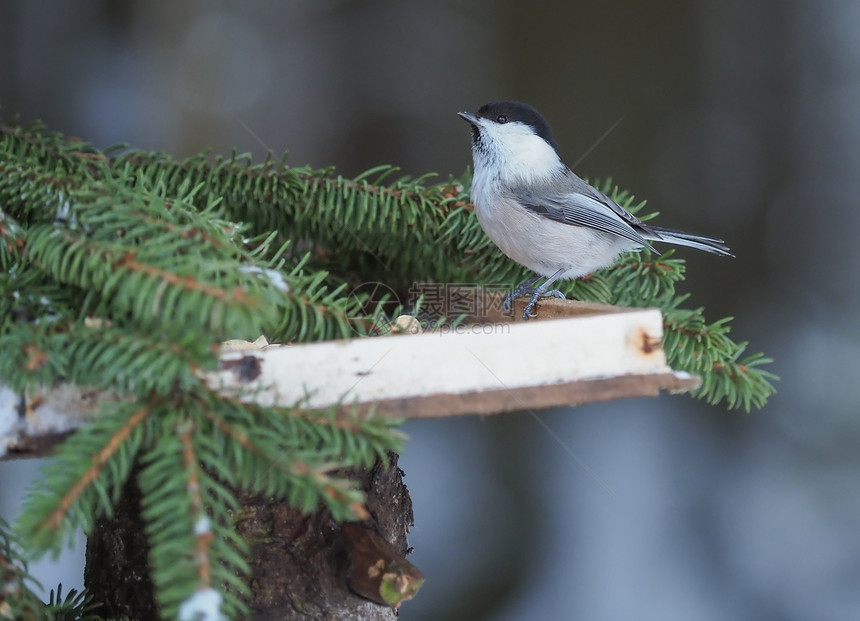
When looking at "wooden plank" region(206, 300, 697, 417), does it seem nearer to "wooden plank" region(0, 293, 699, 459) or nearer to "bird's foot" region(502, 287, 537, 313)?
"wooden plank" region(0, 293, 699, 459)

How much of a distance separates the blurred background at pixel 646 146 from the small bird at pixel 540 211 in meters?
0.56

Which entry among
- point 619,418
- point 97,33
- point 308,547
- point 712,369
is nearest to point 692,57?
point 619,418

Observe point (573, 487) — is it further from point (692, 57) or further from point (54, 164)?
point (54, 164)

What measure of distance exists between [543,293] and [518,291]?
0.04 metres

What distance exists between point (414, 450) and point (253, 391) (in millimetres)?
1671

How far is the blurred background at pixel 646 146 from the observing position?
6.73 ft

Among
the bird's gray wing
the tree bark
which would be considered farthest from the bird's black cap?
the tree bark

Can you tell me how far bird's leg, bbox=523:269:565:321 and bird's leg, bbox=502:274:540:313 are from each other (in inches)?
1.0

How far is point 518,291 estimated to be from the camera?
50.6 inches

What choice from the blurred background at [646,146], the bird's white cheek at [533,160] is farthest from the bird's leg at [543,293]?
the blurred background at [646,146]

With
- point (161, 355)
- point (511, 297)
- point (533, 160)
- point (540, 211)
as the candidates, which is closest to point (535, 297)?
point (511, 297)

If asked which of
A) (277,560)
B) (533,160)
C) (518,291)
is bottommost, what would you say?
(277,560)

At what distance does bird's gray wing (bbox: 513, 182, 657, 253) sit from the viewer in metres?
1.37

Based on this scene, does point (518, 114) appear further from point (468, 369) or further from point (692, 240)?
point (468, 369)
